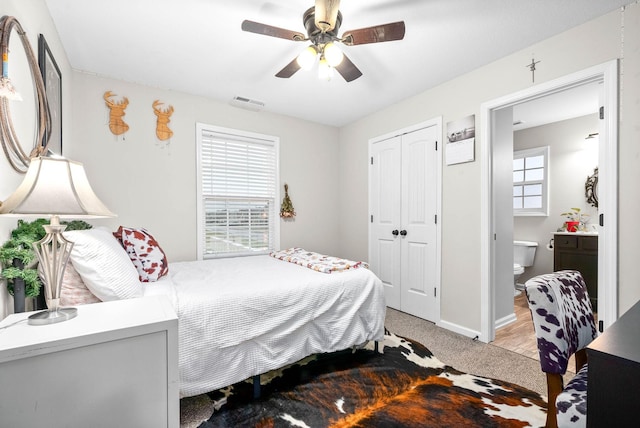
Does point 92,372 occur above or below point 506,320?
above

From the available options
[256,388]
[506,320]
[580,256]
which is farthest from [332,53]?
[580,256]

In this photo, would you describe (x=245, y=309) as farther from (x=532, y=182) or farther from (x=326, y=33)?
(x=532, y=182)

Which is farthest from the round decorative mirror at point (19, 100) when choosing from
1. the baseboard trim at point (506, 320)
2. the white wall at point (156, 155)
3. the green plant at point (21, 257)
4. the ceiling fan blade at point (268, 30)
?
the baseboard trim at point (506, 320)

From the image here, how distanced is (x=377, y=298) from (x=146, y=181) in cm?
257

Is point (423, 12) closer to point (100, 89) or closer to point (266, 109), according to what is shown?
point (266, 109)

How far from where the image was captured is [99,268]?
1.45 meters

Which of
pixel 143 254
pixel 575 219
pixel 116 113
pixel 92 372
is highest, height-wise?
pixel 116 113

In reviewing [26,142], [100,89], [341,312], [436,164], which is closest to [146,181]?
[100,89]

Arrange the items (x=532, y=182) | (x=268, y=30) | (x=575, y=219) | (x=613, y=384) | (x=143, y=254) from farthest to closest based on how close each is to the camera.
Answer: (x=532, y=182) < (x=575, y=219) < (x=143, y=254) < (x=268, y=30) < (x=613, y=384)

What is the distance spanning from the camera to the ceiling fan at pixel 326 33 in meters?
1.62

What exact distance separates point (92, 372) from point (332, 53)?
1.93 m

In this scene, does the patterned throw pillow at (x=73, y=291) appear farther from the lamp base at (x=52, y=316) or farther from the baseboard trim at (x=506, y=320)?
the baseboard trim at (x=506, y=320)

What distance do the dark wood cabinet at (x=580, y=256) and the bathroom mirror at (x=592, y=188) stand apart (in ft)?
2.08

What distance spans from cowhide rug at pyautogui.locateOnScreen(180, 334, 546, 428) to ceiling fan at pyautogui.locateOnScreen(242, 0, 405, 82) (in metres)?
2.10
